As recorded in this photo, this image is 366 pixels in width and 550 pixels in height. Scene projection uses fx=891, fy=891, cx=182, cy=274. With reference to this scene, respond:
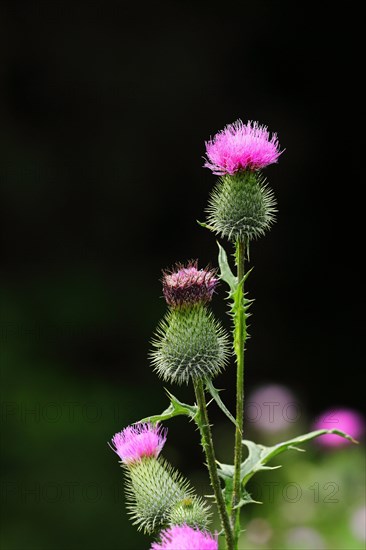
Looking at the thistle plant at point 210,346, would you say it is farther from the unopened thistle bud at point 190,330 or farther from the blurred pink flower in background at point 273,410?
the blurred pink flower in background at point 273,410

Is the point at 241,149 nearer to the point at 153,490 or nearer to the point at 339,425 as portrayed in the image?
the point at 153,490

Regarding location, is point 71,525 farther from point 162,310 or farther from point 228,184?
point 228,184

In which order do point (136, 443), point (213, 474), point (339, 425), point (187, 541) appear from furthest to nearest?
point (339, 425) → point (136, 443) → point (213, 474) → point (187, 541)

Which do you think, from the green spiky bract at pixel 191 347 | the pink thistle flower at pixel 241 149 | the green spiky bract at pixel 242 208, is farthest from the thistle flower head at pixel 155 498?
the pink thistle flower at pixel 241 149

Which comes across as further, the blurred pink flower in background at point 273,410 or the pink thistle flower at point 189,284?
the blurred pink flower in background at point 273,410

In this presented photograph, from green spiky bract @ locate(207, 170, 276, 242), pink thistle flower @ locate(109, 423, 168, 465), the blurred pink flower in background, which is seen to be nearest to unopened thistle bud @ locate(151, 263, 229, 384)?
green spiky bract @ locate(207, 170, 276, 242)

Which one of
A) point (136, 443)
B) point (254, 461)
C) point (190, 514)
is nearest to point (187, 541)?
point (190, 514)
